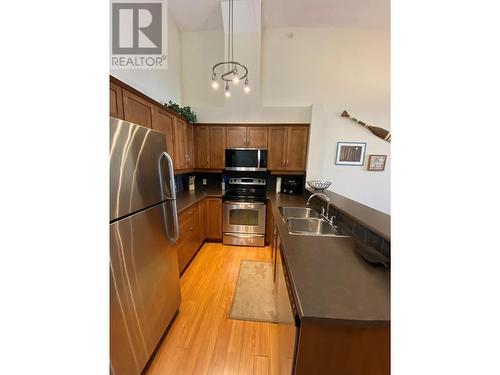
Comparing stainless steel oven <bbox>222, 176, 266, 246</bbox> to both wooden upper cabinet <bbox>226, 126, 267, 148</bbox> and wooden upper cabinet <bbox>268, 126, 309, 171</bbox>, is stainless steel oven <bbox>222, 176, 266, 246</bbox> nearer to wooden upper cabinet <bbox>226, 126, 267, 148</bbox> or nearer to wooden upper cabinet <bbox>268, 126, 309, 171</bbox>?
wooden upper cabinet <bbox>268, 126, 309, 171</bbox>

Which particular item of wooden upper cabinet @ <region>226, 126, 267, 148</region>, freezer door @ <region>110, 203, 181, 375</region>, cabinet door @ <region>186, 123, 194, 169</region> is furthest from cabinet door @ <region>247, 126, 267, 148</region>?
freezer door @ <region>110, 203, 181, 375</region>

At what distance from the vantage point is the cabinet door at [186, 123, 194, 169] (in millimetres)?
3074

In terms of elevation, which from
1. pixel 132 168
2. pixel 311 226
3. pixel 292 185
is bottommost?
pixel 311 226

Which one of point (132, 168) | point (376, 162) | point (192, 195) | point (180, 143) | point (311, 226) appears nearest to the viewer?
point (132, 168)

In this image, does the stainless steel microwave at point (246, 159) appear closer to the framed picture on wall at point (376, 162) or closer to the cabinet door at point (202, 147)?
the cabinet door at point (202, 147)

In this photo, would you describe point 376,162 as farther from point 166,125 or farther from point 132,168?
point 132,168

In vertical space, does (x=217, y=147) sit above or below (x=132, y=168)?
above

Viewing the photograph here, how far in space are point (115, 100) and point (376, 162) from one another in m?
4.05

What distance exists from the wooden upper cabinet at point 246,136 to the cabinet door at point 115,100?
6.10ft

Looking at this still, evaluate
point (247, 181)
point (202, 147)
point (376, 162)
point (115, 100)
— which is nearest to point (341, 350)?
point (115, 100)

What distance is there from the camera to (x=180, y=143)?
110 inches

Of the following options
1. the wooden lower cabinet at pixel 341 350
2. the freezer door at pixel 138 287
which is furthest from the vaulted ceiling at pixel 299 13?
the wooden lower cabinet at pixel 341 350
